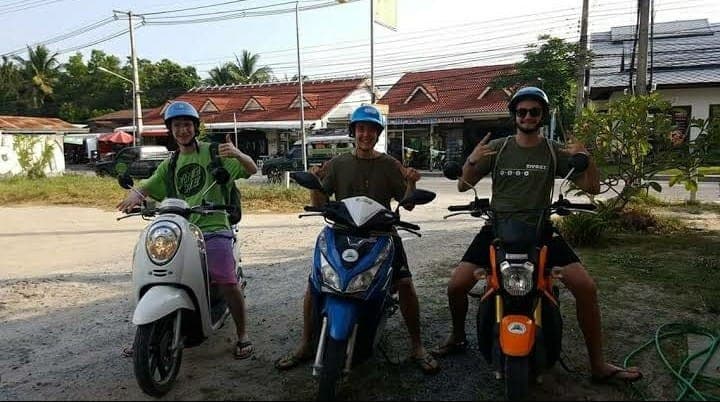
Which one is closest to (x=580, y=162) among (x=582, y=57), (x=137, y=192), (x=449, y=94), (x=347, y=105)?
(x=137, y=192)

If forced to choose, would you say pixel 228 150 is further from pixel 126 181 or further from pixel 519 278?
pixel 519 278

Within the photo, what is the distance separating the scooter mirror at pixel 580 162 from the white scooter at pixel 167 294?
85.3 inches

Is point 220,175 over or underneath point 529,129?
underneath

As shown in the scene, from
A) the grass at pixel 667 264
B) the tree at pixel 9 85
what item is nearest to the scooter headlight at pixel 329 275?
the grass at pixel 667 264

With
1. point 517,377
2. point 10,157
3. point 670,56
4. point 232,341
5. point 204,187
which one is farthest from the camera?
point 670,56

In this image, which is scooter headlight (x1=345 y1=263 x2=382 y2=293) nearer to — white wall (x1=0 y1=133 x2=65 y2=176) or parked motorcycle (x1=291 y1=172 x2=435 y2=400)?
parked motorcycle (x1=291 y1=172 x2=435 y2=400)

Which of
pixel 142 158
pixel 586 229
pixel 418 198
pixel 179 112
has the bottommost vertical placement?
pixel 586 229

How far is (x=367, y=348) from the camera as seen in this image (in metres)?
2.91

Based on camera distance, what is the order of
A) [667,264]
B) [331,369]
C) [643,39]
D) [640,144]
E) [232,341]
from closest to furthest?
[331,369], [232,341], [667,264], [640,144], [643,39]

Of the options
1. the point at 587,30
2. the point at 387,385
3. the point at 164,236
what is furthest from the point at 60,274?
the point at 587,30

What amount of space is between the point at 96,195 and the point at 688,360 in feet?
48.0

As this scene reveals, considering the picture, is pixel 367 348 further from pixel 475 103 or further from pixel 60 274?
pixel 475 103

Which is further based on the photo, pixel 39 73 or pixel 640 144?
pixel 39 73

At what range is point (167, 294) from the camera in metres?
2.89
